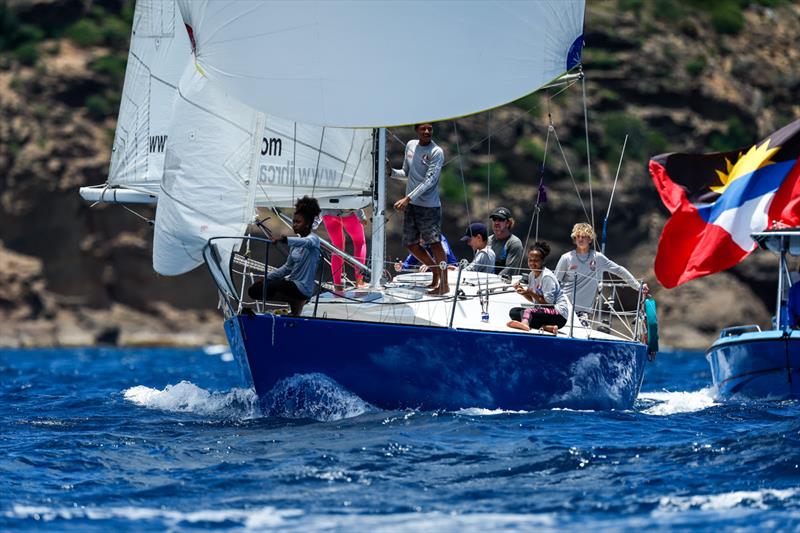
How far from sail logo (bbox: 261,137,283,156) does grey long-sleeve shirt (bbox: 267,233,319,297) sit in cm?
228

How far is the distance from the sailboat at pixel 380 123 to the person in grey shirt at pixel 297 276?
173 mm

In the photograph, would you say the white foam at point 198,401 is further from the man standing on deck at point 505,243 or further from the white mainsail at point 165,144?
the man standing on deck at point 505,243

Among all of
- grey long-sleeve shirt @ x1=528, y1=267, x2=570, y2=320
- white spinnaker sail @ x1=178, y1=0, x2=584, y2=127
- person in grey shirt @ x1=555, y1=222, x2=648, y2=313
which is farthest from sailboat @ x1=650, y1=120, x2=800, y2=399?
white spinnaker sail @ x1=178, y1=0, x2=584, y2=127

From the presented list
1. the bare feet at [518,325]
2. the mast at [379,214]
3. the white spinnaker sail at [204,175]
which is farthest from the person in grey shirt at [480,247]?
the white spinnaker sail at [204,175]

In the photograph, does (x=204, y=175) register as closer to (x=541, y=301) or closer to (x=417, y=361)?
(x=417, y=361)

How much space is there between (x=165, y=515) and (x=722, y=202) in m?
9.25

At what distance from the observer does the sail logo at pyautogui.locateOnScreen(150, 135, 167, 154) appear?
16953 millimetres

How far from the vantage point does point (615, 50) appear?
5312cm

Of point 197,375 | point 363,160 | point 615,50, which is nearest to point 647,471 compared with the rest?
point 363,160

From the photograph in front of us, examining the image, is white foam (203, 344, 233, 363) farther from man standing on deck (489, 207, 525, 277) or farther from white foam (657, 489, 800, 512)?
white foam (657, 489, 800, 512)

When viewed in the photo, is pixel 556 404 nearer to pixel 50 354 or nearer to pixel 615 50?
pixel 50 354

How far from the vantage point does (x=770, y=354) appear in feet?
47.7

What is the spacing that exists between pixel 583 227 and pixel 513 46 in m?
2.31

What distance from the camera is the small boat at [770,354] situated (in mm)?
14383
